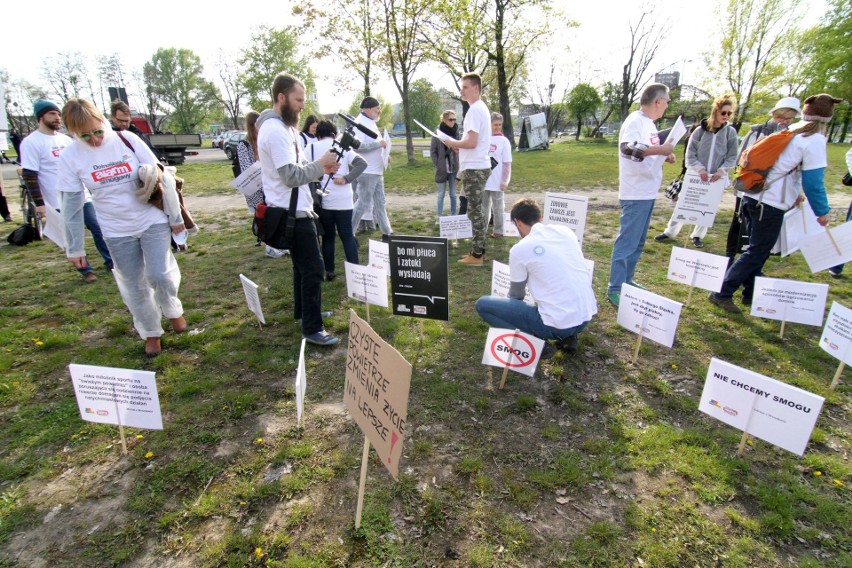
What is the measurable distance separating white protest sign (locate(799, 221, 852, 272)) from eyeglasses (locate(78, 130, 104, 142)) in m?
6.49

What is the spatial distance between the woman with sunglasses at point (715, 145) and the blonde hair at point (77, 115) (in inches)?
273

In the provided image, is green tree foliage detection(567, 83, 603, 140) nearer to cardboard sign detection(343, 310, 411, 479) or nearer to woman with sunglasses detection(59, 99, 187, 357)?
woman with sunglasses detection(59, 99, 187, 357)

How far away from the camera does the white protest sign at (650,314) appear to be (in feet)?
10.9

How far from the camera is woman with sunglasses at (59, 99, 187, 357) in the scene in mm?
3305

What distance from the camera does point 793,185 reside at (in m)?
4.19

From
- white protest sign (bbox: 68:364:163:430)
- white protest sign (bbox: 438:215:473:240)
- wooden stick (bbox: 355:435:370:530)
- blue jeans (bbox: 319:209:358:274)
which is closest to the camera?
wooden stick (bbox: 355:435:370:530)

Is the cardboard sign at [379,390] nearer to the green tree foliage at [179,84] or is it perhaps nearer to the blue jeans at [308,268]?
the blue jeans at [308,268]

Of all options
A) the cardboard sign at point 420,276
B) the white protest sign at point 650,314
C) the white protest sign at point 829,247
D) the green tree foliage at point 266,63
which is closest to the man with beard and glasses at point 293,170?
the cardboard sign at point 420,276

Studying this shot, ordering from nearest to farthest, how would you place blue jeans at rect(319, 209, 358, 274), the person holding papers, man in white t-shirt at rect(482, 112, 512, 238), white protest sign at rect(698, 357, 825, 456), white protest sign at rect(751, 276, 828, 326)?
white protest sign at rect(698, 357, 825, 456) < white protest sign at rect(751, 276, 828, 326) < the person holding papers < blue jeans at rect(319, 209, 358, 274) < man in white t-shirt at rect(482, 112, 512, 238)

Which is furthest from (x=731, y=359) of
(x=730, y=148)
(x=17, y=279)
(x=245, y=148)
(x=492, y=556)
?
(x=17, y=279)

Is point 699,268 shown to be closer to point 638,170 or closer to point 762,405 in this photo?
point 638,170

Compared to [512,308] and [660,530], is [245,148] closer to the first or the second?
[512,308]

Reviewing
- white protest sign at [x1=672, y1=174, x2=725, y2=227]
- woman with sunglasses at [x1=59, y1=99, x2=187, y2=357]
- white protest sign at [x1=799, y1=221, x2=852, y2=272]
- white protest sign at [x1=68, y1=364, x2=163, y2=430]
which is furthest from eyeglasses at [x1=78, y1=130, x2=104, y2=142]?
white protest sign at [x1=672, y1=174, x2=725, y2=227]

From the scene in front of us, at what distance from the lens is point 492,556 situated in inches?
82.7
